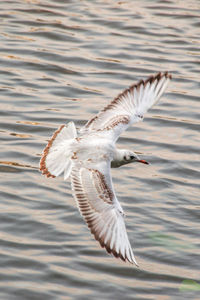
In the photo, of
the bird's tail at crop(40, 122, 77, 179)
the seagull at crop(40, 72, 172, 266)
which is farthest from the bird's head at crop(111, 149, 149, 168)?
the bird's tail at crop(40, 122, 77, 179)

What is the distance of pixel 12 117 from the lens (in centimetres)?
962

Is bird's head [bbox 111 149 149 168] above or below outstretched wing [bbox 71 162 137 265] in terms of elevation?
above

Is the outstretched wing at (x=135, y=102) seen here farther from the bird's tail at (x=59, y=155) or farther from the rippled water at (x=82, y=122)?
the rippled water at (x=82, y=122)

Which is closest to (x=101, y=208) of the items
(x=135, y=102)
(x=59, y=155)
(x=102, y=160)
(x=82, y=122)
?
(x=102, y=160)

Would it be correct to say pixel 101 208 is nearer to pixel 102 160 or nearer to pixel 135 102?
pixel 102 160

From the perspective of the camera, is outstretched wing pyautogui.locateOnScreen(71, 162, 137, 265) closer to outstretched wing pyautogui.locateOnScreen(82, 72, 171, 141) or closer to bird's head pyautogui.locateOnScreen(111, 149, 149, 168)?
bird's head pyautogui.locateOnScreen(111, 149, 149, 168)

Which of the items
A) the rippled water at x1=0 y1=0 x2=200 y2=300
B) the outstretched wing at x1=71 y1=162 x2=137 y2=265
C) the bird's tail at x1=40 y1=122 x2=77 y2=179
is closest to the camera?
the outstretched wing at x1=71 y1=162 x2=137 y2=265

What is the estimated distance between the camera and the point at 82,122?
9.66 metres

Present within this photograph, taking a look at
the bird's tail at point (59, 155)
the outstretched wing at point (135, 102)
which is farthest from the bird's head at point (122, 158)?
the outstretched wing at point (135, 102)

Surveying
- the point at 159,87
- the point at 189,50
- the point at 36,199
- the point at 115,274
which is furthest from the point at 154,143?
the point at 189,50

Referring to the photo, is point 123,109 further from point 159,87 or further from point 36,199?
point 36,199

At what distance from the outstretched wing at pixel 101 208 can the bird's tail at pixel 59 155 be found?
0.57 ft

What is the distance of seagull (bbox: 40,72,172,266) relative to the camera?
20.1 feet

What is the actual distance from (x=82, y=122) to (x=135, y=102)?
1.71m
